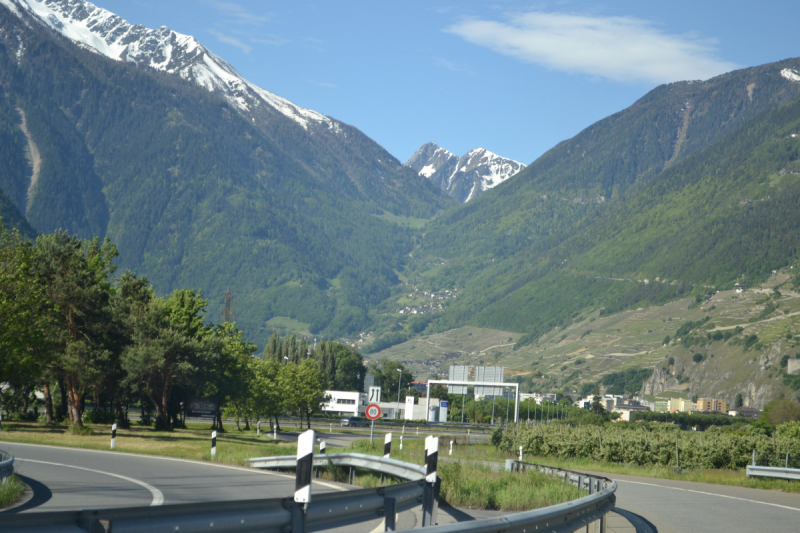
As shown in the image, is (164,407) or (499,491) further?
(164,407)

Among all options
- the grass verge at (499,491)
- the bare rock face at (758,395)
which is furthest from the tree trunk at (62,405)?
the bare rock face at (758,395)

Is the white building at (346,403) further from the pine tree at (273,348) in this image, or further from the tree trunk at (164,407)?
the tree trunk at (164,407)

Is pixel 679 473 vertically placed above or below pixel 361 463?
below

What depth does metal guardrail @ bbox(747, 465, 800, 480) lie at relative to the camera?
74.5 ft

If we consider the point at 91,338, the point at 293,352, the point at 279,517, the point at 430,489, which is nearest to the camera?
the point at 279,517

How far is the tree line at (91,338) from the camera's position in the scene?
27.9 m

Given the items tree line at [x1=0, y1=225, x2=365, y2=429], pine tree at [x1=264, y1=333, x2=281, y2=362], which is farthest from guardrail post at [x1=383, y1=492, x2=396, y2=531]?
pine tree at [x1=264, y1=333, x2=281, y2=362]

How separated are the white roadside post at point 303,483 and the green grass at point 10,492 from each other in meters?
7.71

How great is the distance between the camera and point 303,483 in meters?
5.55

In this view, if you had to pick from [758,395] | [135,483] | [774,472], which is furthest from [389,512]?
[758,395]

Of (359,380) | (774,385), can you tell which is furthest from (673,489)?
(774,385)

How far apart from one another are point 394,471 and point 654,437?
70.3 feet

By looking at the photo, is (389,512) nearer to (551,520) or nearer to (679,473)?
(551,520)

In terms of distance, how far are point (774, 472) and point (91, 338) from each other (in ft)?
101
